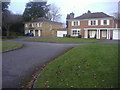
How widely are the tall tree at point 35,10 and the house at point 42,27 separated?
18.4ft

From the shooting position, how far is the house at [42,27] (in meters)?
58.0

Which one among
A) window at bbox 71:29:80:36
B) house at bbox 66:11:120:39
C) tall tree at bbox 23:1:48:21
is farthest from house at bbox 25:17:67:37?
house at bbox 66:11:120:39

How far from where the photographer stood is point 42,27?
5809 centimetres

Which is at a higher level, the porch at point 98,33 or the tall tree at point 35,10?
the tall tree at point 35,10

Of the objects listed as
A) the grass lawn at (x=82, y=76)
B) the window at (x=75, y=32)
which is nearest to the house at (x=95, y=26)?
the window at (x=75, y=32)

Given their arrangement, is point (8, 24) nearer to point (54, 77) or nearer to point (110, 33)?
point (110, 33)

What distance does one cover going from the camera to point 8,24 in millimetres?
49438

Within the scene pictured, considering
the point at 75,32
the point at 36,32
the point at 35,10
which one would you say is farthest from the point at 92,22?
the point at 35,10

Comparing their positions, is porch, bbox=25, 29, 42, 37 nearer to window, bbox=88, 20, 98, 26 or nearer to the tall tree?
the tall tree

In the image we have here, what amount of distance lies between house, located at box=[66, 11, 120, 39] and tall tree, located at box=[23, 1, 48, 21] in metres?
22.1

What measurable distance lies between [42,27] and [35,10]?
1398 centimetres

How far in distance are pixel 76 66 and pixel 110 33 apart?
37472 mm

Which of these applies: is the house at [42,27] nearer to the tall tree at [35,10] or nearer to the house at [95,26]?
the tall tree at [35,10]

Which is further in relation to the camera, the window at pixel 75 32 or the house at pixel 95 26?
the window at pixel 75 32
